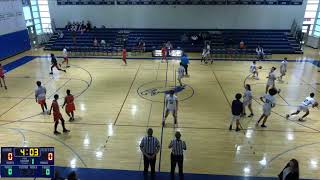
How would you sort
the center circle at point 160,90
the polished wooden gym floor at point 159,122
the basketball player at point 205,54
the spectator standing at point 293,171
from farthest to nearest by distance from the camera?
the basketball player at point 205,54 < the center circle at point 160,90 < the polished wooden gym floor at point 159,122 < the spectator standing at point 293,171

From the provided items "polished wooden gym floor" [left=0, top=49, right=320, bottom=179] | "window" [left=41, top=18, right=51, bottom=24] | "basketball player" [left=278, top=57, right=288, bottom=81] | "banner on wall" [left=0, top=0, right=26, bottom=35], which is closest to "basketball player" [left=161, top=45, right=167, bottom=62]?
"polished wooden gym floor" [left=0, top=49, right=320, bottom=179]

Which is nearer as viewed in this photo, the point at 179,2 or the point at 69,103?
the point at 69,103

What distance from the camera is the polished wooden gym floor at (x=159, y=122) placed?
8.55 metres

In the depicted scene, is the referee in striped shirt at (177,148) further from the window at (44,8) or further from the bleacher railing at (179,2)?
the window at (44,8)

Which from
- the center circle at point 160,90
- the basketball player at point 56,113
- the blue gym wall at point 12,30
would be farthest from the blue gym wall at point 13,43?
the basketball player at point 56,113

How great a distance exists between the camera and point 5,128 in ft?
34.5

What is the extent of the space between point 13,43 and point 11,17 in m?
2.18

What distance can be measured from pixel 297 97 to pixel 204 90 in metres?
4.63

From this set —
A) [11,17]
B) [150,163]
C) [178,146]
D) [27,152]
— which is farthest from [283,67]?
[11,17]

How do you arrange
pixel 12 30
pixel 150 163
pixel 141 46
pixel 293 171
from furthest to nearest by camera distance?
pixel 141 46
pixel 12 30
pixel 150 163
pixel 293 171

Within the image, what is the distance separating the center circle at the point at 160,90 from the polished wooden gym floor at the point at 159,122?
5 centimetres

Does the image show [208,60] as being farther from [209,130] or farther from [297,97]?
[209,130]

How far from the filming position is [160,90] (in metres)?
14.9
